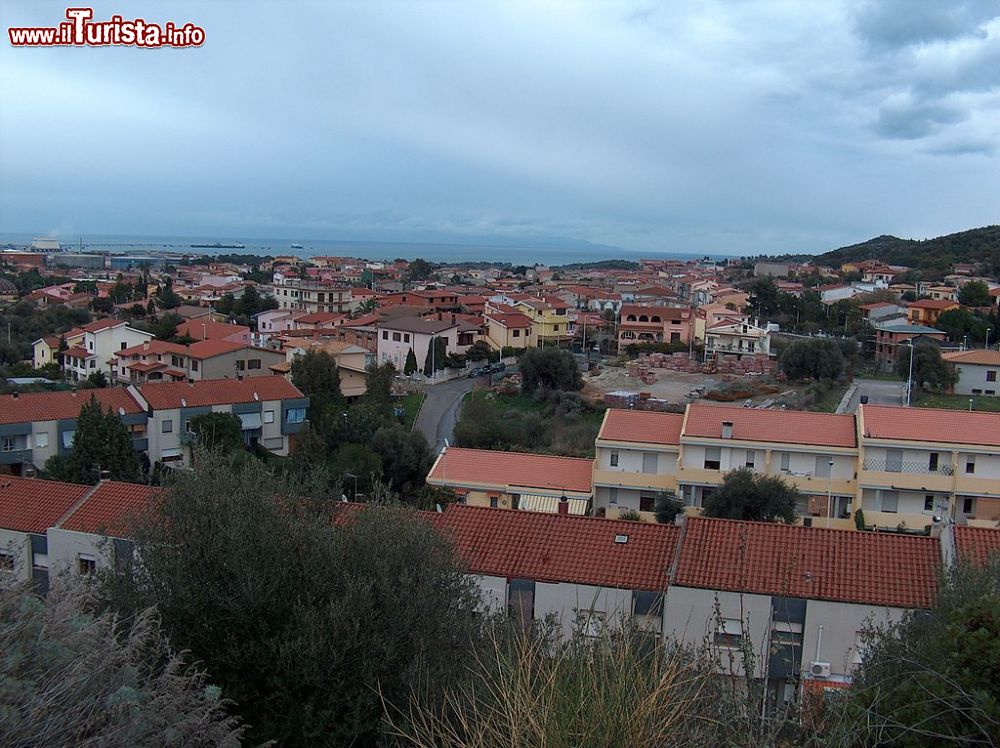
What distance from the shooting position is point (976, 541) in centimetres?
1023

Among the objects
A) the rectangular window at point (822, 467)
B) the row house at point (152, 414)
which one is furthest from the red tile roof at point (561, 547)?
the row house at point (152, 414)

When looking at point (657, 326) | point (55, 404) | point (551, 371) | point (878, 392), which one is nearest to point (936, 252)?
point (657, 326)

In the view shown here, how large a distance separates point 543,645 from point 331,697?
185 cm

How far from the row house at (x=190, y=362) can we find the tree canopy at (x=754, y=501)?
21418mm

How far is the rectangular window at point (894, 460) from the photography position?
18969 millimetres

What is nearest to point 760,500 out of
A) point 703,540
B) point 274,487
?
point 703,540

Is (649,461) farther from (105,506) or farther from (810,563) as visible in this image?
(105,506)

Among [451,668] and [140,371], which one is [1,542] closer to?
[451,668]

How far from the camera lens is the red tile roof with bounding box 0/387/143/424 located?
23.3 metres

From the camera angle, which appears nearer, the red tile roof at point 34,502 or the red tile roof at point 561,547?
the red tile roof at point 561,547

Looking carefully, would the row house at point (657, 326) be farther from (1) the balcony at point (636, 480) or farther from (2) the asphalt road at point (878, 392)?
(1) the balcony at point (636, 480)

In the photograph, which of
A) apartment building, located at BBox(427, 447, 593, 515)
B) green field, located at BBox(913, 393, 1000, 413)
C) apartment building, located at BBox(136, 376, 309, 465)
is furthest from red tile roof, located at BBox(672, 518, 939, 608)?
green field, located at BBox(913, 393, 1000, 413)

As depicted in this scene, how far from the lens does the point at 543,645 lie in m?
5.71

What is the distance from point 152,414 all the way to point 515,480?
36.6 feet
